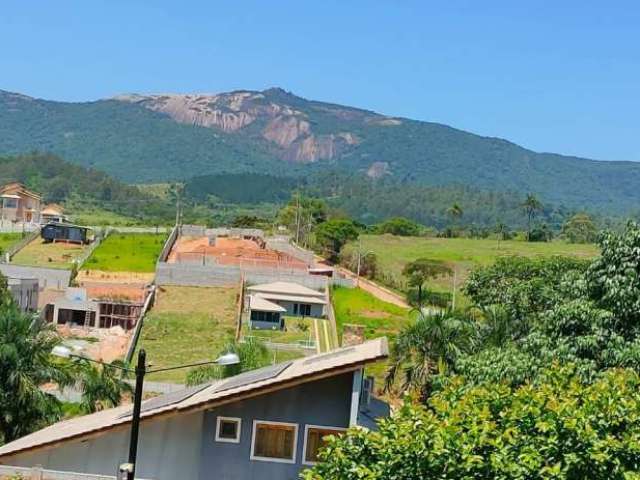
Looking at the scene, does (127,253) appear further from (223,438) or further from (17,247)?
(223,438)

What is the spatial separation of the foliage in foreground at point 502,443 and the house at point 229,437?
3131 millimetres

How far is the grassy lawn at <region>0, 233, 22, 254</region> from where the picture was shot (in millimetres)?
80012

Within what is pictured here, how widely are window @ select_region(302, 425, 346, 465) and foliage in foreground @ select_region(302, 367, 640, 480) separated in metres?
3.12

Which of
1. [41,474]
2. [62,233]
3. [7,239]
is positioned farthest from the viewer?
[7,239]

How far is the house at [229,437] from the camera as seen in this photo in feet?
50.5

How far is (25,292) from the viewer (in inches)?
2158

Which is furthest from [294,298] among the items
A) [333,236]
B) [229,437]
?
[229,437]

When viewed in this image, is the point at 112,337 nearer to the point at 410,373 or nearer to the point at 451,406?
the point at 410,373

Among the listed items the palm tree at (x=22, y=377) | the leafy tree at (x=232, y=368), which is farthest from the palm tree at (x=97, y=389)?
the leafy tree at (x=232, y=368)

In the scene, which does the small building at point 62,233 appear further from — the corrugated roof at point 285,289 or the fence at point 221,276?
the corrugated roof at point 285,289

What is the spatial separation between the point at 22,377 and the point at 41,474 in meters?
12.3

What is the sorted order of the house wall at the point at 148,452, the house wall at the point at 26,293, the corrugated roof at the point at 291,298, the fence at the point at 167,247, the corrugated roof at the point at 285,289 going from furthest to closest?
the fence at the point at 167,247
the corrugated roof at the point at 285,289
the corrugated roof at the point at 291,298
the house wall at the point at 26,293
the house wall at the point at 148,452

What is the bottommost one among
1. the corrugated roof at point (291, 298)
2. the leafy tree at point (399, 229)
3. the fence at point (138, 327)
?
the fence at point (138, 327)

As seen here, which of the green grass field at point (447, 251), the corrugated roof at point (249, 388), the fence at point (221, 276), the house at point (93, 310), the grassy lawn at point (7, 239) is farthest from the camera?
the grassy lawn at point (7, 239)
